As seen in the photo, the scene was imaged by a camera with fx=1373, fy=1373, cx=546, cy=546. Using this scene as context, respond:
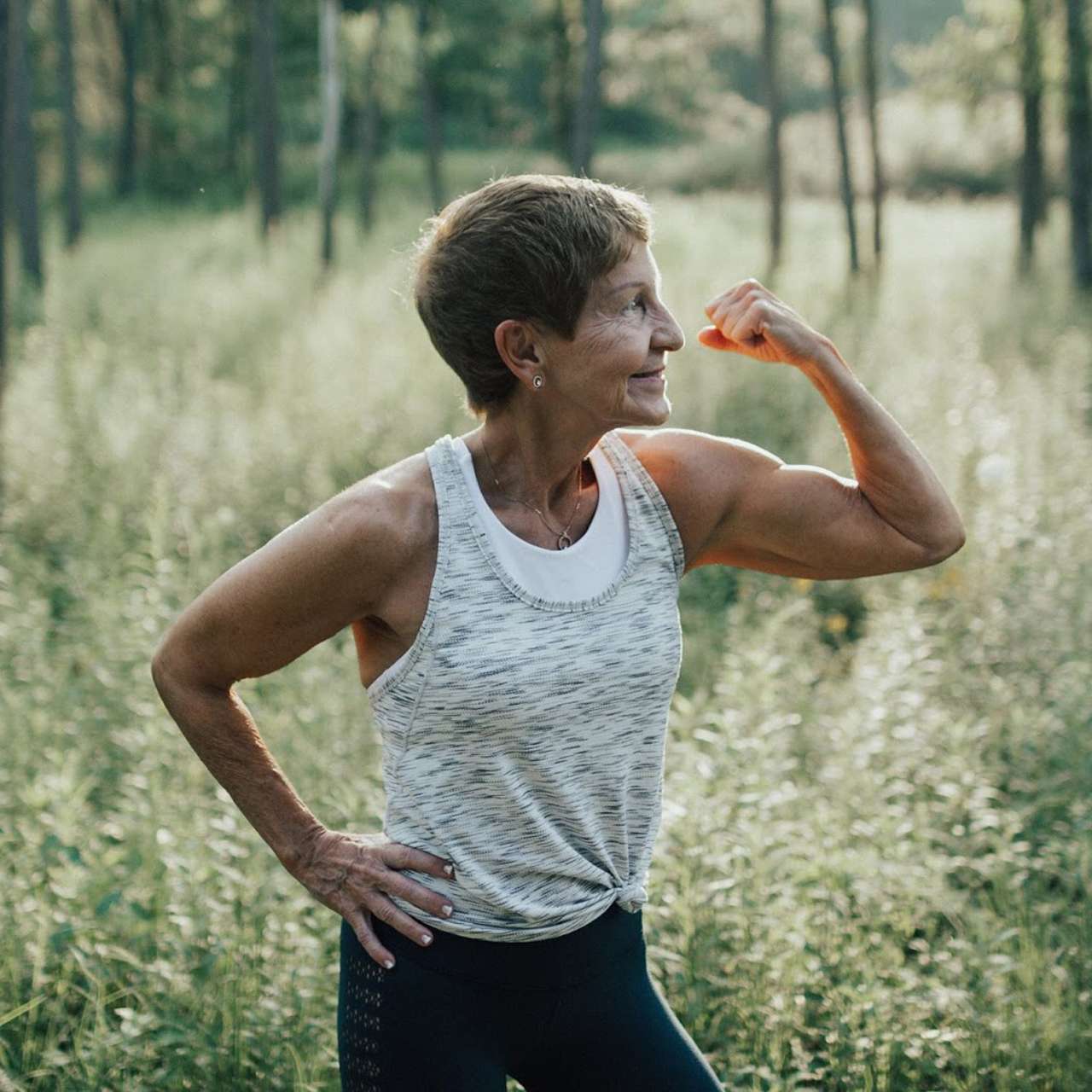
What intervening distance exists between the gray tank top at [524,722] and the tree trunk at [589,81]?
13988mm

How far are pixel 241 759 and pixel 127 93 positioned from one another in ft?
138

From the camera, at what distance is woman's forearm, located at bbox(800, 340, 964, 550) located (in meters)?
2.40

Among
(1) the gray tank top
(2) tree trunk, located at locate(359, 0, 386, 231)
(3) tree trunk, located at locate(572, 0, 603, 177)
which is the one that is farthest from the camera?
(2) tree trunk, located at locate(359, 0, 386, 231)

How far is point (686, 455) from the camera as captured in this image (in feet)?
7.77

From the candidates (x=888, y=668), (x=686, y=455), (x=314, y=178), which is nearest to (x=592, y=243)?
(x=686, y=455)

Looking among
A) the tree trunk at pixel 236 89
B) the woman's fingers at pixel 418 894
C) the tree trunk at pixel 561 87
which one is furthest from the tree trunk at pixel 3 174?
the tree trunk at pixel 236 89

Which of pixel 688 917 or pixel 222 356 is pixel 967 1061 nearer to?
pixel 688 917

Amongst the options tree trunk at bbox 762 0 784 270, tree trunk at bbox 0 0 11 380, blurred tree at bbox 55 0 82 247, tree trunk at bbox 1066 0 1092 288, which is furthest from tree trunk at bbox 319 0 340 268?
tree trunk at bbox 0 0 11 380

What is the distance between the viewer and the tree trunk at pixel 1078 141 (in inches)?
663

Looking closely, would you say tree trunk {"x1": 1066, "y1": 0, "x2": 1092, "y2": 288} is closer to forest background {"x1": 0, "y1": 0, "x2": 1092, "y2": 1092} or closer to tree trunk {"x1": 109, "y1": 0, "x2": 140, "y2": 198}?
forest background {"x1": 0, "y1": 0, "x2": 1092, "y2": 1092}

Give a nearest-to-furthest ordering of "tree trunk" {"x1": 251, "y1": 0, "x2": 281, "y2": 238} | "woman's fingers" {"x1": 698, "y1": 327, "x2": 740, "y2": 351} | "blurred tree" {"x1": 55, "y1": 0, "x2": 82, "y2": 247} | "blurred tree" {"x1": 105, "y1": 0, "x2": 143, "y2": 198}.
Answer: "woman's fingers" {"x1": 698, "y1": 327, "x2": 740, "y2": 351}, "tree trunk" {"x1": 251, "y1": 0, "x2": 281, "y2": 238}, "blurred tree" {"x1": 55, "y1": 0, "x2": 82, "y2": 247}, "blurred tree" {"x1": 105, "y1": 0, "x2": 143, "y2": 198}

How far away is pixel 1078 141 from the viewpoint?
17.2 m

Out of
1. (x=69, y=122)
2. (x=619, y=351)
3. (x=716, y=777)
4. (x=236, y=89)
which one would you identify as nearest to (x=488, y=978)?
(x=619, y=351)

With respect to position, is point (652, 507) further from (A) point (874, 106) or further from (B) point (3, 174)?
(A) point (874, 106)
